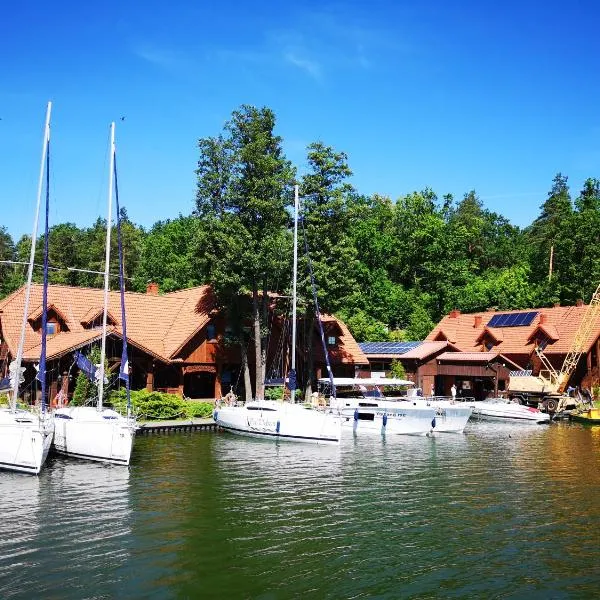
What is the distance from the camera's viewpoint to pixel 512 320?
229ft

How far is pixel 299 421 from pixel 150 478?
12142 millimetres

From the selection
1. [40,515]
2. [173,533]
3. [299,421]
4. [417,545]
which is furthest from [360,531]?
[299,421]

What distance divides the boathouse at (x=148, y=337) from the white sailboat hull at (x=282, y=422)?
32.9 feet

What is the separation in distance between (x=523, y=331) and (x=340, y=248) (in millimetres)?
26818

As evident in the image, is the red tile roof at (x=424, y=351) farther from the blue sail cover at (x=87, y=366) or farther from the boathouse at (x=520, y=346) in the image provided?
the blue sail cover at (x=87, y=366)

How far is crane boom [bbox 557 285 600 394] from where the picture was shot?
58.8 m

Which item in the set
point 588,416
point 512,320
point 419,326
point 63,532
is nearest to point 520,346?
point 512,320

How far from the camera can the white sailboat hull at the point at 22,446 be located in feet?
85.3

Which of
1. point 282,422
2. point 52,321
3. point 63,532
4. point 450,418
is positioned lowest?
point 63,532

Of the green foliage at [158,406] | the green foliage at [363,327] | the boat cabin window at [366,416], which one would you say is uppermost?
the green foliage at [363,327]

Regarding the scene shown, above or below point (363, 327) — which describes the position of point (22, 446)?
below

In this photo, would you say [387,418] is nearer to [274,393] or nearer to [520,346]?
[274,393]

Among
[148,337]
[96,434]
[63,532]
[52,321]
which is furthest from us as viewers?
[148,337]

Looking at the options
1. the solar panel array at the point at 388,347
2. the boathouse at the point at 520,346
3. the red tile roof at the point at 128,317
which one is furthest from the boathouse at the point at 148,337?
the boathouse at the point at 520,346
